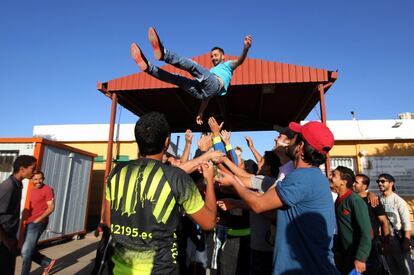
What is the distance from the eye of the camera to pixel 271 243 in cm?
302

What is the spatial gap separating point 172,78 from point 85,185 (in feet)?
25.3

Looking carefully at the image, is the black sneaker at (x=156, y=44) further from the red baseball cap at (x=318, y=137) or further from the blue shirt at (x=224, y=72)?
the red baseball cap at (x=318, y=137)

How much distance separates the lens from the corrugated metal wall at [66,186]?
8711mm

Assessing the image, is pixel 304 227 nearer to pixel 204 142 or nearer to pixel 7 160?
pixel 204 142

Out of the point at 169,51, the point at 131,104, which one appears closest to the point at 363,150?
the point at 131,104

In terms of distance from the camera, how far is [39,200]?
5.75m

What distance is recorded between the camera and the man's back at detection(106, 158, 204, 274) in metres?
1.82

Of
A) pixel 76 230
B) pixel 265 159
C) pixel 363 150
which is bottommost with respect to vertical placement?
pixel 76 230

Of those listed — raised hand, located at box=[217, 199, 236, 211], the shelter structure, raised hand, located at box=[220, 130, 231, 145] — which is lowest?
raised hand, located at box=[217, 199, 236, 211]

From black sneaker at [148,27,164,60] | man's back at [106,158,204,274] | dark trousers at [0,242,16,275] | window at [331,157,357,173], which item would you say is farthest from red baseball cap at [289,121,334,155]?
window at [331,157,357,173]

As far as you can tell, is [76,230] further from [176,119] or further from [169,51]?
[169,51]

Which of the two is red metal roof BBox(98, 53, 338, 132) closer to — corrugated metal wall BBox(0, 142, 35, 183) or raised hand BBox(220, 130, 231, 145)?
corrugated metal wall BBox(0, 142, 35, 183)

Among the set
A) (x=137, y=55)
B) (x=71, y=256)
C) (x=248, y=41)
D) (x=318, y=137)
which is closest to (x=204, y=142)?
(x=318, y=137)

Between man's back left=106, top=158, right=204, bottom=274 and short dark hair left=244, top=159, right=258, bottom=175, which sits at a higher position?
short dark hair left=244, top=159, right=258, bottom=175
